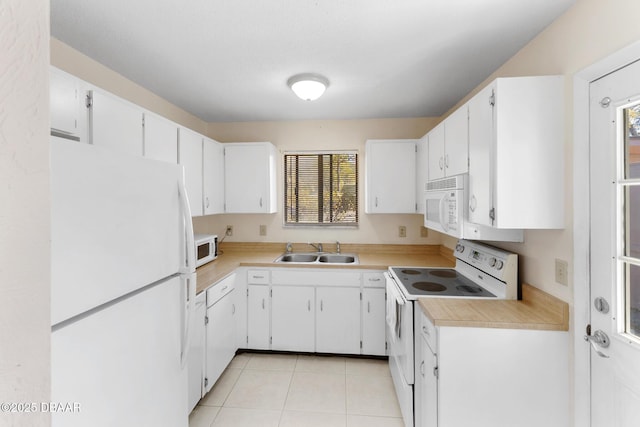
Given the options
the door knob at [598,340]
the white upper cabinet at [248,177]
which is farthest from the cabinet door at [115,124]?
the door knob at [598,340]

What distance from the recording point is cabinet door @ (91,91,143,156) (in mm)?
1498

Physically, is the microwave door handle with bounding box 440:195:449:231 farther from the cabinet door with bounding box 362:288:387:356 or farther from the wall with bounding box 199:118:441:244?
the wall with bounding box 199:118:441:244

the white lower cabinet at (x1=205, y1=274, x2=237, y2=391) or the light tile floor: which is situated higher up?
the white lower cabinet at (x1=205, y1=274, x2=237, y2=391)

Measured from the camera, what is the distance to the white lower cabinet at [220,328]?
2.06 meters

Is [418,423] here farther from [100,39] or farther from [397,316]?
[100,39]

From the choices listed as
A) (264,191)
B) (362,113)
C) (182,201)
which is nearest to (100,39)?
(182,201)

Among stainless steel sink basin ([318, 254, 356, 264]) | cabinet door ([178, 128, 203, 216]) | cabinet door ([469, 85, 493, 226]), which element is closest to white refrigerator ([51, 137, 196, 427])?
cabinet door ([178, 128, 203, 216])

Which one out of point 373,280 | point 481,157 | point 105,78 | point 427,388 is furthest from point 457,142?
point 105,78

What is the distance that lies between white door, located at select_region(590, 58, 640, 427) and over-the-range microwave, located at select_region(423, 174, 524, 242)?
1.52ft

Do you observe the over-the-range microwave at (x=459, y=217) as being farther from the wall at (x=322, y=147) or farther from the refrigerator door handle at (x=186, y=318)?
the refrigerator door handle at (x=186, y=318)

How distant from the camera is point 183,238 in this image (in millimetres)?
1360

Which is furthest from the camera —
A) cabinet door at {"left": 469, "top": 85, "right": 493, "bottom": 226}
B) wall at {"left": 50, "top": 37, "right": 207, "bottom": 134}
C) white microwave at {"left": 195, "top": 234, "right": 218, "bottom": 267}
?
white microwave at {"left": 195, "top": 234, "right": 218, "bottom": 267}

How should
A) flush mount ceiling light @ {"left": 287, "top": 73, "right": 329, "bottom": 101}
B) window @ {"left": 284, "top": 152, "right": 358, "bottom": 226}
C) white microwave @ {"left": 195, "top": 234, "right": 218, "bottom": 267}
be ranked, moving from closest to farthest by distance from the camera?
flush mount ceiling light @ {"left": 287, "top": 73, "right": 329, "bottom": 101}
white microwave @ {"left": 195, "top": 234, "right": 218, "bottom": 267}
window @ {"left": 284, "top": 152, "right": 358, "bottom": 226}

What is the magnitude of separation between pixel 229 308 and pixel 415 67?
2.37 meters
